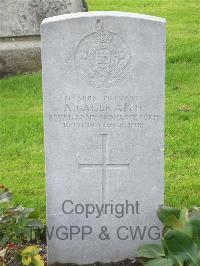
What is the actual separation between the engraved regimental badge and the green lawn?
111 cm

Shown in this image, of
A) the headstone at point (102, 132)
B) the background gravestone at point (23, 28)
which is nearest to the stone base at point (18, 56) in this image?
the background gravestone at point (23, 28)

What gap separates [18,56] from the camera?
917 centimetres

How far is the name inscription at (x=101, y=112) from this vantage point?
4.47 meters

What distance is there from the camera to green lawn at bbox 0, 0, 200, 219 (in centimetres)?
589

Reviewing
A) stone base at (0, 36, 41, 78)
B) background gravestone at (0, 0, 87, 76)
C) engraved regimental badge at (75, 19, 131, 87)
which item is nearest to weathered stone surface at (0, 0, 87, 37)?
background gravestone at (0, 0, 87, 76)

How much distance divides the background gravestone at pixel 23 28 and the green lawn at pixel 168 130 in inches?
9.8

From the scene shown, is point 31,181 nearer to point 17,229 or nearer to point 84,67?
point 17,229

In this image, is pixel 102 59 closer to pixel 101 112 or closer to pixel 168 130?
pixel 101 112

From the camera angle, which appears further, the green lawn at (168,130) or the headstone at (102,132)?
the green lawn at (168,130)

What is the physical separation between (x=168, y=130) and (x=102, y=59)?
2.80 metres

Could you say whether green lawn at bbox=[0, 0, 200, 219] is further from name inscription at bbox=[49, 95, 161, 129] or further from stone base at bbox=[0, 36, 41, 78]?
name inscription at bbox=[49, 95, 161, 129]

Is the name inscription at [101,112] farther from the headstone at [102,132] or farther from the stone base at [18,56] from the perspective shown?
the stone base at [18,56]

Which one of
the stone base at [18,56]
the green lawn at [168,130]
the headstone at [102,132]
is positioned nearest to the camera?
the headstone at [102,132]

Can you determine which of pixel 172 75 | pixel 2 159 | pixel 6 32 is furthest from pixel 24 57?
pixel 2 159
